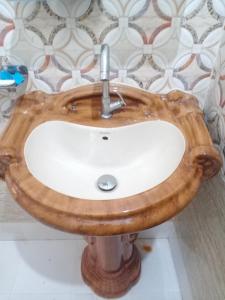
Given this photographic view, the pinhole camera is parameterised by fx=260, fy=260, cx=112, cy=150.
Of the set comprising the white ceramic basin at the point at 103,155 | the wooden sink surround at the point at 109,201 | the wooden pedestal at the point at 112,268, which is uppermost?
the wooden sink surround at the point at 109,201

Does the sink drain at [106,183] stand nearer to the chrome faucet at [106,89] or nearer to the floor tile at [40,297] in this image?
the chrome faucet at [106,89]

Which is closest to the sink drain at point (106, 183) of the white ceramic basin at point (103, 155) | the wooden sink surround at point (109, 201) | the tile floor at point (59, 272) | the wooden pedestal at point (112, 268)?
the white ceramic basin at point (103, 155)

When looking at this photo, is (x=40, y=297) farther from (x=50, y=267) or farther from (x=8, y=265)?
(x=8, y=265)

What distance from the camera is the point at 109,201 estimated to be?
1.98ft

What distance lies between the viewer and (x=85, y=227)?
0.58m

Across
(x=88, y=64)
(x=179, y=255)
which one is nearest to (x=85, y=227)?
(x=88, y=64)

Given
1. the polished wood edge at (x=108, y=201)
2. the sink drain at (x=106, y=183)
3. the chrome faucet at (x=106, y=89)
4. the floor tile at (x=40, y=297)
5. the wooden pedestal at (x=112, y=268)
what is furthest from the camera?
the floor tile at (x=40, y=297)

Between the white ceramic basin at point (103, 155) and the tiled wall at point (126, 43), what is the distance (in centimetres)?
16

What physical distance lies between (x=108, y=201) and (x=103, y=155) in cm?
31

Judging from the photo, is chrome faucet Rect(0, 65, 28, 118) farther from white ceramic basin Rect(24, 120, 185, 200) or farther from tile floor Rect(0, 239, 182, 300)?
tile floor Rect(0, 239, 182, 300)

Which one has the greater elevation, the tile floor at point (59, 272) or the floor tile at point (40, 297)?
the tile floor at point (59, 272)

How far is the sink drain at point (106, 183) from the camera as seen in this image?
831 millimetres

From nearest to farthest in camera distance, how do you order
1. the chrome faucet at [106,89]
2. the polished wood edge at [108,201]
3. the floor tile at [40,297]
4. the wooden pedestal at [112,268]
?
the polished wood edge at [108,201]
the chrome faucet at [106,89]
the wooden pedestal at [112,268]
the floor tile at [40,297]

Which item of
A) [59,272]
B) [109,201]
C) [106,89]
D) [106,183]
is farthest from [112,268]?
[106,89]
